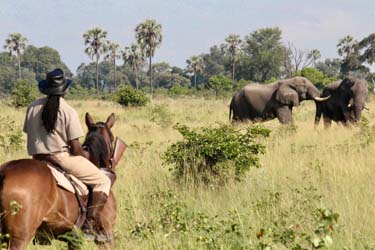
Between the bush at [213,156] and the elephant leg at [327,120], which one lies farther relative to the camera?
the elephant leg at [327,120]

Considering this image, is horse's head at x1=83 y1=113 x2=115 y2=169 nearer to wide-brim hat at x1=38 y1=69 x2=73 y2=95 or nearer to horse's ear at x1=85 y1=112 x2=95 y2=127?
horse's ear at x1=85 y1=112 x2=95 y2=127

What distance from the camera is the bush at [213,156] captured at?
891 centimetres

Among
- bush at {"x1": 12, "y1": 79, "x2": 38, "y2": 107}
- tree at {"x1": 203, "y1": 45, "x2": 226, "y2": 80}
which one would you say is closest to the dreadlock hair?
bush at {"x1": 12, "y1": 79, "x2": 38, "y2": 107}

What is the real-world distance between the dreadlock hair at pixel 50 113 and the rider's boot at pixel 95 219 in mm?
672

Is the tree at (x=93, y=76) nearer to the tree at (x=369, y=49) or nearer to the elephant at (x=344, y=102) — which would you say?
the tree at (x=369, y=49)

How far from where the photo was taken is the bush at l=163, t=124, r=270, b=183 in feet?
29.2

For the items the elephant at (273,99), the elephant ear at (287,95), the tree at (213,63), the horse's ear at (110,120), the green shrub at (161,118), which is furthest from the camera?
the tree at (213,63)

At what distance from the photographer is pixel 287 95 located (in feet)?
74.1

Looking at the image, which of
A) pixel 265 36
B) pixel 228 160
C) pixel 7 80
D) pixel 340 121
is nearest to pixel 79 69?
pixel 7 80

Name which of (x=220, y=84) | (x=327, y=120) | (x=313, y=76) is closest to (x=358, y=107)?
(x=327, y=120)

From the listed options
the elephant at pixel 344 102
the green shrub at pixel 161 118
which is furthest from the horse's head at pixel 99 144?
the elephant at pixel 344 102

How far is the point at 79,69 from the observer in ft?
484

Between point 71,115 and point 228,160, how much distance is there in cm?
395

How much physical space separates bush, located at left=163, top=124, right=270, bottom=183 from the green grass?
0.21m
